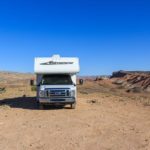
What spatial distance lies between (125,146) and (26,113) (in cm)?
1024

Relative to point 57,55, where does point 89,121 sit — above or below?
below

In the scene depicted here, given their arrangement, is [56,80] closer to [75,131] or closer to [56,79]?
[56,79]

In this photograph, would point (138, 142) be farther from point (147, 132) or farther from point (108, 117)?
point (108, 117)

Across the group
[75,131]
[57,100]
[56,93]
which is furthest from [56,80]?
[75,131]

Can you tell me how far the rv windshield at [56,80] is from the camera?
23812 mm

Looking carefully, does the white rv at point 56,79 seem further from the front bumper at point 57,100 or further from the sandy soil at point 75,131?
the sandy soil at point 75,131

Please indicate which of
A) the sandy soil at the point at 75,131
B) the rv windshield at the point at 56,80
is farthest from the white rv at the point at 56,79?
the sandy soil at the point at 75,131

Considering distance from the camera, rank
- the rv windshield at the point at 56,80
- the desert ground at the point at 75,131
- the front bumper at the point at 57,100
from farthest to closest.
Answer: the rv windshield at the point at 56,80 → the front bumper at the point at 57,100 → the desert ground at the point at 75,131

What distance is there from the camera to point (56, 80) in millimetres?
24062

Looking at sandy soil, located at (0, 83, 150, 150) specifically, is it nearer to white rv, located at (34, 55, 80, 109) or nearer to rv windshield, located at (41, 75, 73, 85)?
white rv, located at (34, 55, 80, 109)

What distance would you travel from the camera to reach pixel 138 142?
12.4 metres

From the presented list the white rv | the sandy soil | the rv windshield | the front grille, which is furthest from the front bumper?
the sandy soil

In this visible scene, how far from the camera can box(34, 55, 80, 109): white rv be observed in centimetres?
2286

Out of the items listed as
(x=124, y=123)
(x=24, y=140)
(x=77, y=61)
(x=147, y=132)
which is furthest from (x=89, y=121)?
(x=77, y=61)
